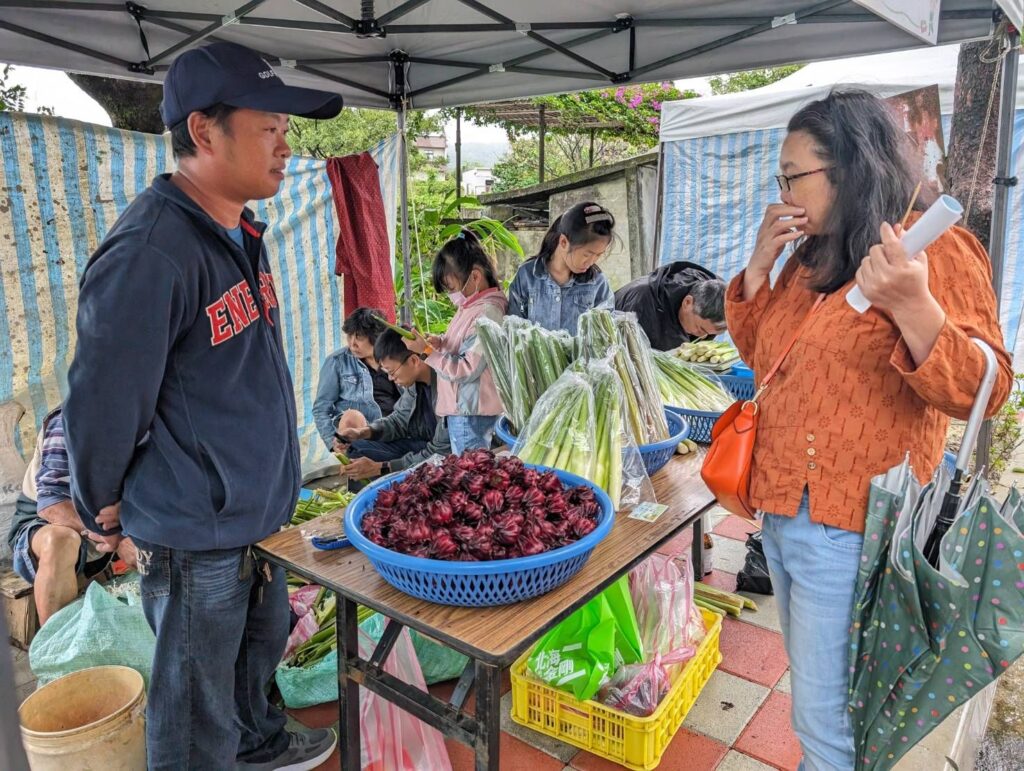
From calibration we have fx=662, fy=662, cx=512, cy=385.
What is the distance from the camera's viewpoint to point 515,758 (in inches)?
89.0

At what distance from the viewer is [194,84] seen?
158 cm

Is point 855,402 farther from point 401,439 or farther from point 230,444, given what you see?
point 401,439

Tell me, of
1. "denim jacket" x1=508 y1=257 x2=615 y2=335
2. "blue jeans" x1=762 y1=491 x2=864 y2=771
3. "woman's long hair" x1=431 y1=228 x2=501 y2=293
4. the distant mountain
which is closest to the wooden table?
"blue jeans" x1=762 y1=491 x2=864 y2=771

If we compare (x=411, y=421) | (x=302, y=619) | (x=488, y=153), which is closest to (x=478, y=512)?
(x=302, y=619)

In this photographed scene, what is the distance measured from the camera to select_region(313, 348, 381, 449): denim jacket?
4.16 meters

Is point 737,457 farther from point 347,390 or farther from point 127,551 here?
point 347,390

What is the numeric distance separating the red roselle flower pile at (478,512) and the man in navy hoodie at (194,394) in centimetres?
39

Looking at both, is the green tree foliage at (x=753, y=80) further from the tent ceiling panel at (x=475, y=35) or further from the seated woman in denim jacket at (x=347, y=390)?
the seated woman in denim jacket at (x=347, y=390)

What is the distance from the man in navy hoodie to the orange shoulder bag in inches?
43.2

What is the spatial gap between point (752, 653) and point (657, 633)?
74 cm

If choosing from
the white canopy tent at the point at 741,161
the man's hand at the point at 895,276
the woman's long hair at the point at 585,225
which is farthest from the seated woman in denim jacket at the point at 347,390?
the white canopy tent at the point at 741,161

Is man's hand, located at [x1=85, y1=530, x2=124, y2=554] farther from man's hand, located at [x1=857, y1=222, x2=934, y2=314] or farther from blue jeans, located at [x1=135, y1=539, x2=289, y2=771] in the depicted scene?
man's hand, located at [x1=857, y1=222, x2=934, y2=314]

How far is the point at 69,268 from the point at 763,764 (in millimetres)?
3983

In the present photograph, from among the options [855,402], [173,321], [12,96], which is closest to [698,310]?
[855,402]
